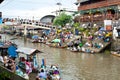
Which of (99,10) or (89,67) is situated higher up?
(99,10)

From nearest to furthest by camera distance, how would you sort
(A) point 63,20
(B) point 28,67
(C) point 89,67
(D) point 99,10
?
(B) point 28,67
(C) point 89,67
(D) point 99,10
(A) point 63,20

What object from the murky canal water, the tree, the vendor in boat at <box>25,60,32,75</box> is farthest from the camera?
the tree

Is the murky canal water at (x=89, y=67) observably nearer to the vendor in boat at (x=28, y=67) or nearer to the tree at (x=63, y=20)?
the vendor in boat at (x=28, y=67)

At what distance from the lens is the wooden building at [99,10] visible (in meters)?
37.6

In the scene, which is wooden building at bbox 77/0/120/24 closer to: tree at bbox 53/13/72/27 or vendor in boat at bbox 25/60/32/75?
tree at bbox 53/13/72/27

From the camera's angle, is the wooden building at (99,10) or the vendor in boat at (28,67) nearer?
the vendor in boat at (28,67)

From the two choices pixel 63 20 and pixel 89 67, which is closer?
pixel 89 67

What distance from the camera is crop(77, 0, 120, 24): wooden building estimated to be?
123ft

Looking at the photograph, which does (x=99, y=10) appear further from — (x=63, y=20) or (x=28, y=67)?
(x=28, y=67)

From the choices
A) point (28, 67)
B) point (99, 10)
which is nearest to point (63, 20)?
point (99, 10)

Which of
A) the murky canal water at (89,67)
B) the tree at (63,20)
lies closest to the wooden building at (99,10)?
the tree at (63,20)

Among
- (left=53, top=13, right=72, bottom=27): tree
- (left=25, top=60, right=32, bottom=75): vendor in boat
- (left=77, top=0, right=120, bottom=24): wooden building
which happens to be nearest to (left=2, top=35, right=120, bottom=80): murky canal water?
(left=25, top=60, right=32, bottom=75): vendor in boat

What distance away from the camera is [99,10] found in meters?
42.3

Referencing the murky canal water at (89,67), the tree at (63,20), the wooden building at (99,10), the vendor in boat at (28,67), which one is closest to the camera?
the vendor in boat at (28,67)
